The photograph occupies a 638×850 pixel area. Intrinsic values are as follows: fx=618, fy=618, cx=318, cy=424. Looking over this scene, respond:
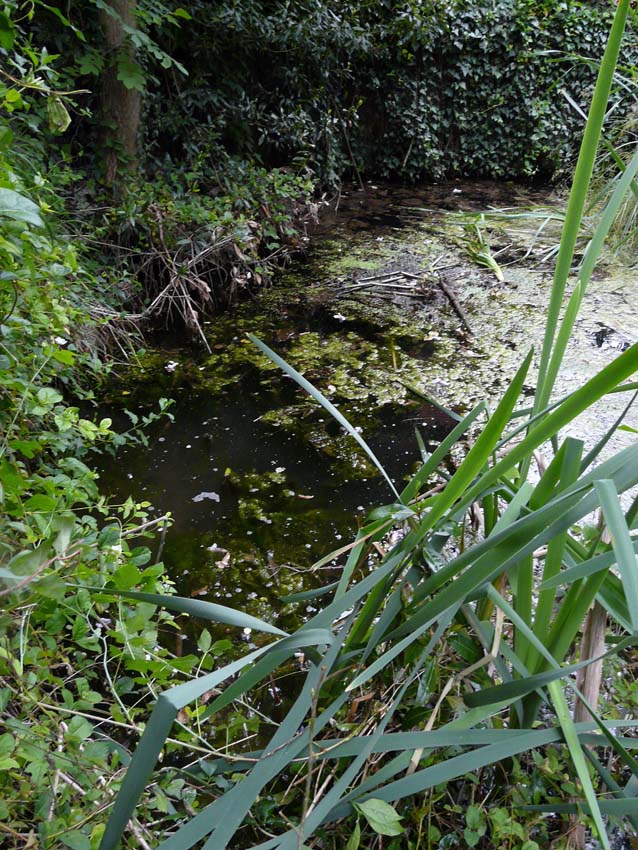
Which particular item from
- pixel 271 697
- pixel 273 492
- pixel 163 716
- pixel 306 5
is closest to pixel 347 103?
pixel 306 5

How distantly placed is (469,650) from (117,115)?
3.46m

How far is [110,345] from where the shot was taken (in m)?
2.88

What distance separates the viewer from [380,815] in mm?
785

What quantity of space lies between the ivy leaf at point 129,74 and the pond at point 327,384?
47.4 inches

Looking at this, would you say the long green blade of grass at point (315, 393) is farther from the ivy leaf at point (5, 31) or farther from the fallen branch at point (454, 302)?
the fallen branch at point (454, 302)

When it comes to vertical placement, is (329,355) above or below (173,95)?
below

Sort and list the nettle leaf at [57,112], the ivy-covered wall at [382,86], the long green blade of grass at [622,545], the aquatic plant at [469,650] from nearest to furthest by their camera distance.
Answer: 1. the long green blade of grass at [622,545]
2. the aquatic plant at [469,650]
3. the nettle leaf at [57,112]
4. the ivy-covered wall at [382,86]

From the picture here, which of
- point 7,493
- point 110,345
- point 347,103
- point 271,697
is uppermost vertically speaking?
point 347,103

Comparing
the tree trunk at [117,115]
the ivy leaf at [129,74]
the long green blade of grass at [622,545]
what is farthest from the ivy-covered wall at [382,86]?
the long green blade of grass at [622,545]

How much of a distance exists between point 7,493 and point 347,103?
5.47m

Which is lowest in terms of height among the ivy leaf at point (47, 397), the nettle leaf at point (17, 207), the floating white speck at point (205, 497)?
the floating white speck at point (205, 497)

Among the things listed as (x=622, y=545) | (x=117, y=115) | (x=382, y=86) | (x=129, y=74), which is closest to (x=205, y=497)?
(x=622, y=545)

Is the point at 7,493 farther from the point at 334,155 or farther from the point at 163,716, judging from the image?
the point at 334,155

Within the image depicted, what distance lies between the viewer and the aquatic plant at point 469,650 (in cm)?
Answer: 70
